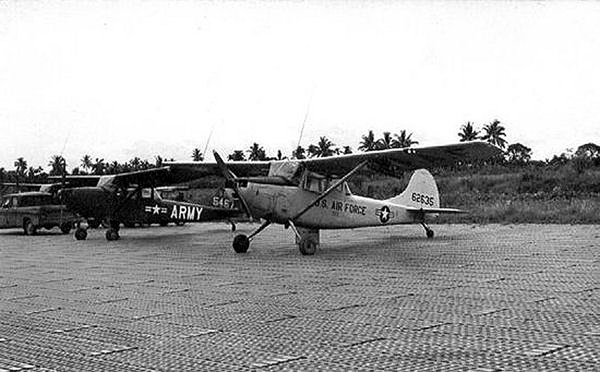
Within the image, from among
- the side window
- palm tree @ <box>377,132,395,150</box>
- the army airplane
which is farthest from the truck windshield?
palm tree @ <box>377,132,395,150</box>

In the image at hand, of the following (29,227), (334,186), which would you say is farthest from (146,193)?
(334,186)

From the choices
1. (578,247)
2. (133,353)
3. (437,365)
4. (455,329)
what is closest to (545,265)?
(578,247)

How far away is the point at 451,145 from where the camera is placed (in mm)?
13766

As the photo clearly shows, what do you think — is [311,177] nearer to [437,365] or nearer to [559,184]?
[437,365]

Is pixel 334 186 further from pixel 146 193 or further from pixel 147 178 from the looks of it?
pixel 146 193

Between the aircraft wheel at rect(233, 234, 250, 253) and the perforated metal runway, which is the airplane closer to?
the aircraft wheel at rect(233, 234, 250, 253)

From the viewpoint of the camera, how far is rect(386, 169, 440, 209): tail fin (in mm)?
18562

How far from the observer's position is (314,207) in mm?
14898

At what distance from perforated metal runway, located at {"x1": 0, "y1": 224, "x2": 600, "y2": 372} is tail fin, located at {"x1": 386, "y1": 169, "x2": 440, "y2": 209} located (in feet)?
19.4

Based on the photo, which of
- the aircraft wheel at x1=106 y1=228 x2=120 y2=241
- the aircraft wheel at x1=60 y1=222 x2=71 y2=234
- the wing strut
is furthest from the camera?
the aircraft wheel at x1=60 y1=222 x2=71 y2=234

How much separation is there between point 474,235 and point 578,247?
486 centimetres

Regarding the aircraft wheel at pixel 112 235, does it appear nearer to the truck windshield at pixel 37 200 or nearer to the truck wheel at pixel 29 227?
the truck wheel at pixel 29 227

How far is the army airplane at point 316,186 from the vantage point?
14.0m

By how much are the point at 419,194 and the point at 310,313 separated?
13011mm
